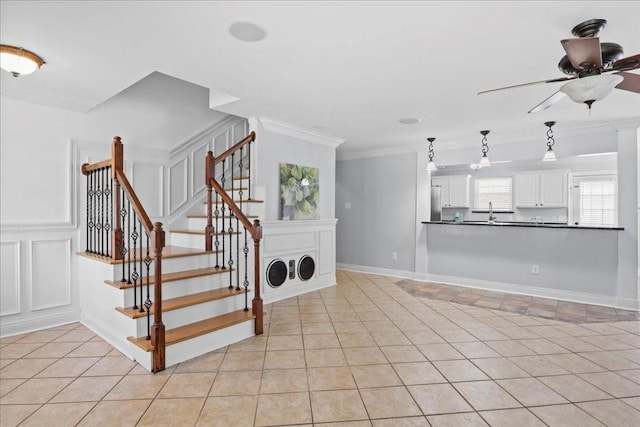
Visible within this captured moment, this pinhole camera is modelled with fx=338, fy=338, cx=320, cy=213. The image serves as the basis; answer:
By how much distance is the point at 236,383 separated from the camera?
242cm

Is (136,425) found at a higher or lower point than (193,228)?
lower

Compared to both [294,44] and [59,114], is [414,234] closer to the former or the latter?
[294,44]

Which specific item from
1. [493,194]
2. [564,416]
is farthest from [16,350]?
[493,194]

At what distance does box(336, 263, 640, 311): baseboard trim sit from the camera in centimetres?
446

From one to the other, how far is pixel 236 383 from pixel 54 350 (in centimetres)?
180

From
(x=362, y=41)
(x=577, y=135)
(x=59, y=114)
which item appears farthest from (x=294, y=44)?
(x=577, y=135)

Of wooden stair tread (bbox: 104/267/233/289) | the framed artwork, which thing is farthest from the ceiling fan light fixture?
the framed artwork

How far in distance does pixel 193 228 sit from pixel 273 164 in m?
1.37

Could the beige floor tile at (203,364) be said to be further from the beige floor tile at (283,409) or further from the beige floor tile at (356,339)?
the beige floor tile at (356,339)

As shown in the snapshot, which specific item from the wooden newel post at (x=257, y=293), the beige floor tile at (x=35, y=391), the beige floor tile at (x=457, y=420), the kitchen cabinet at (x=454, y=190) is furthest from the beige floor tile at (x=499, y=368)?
the kitchen cabinet at (x=454, y=190)

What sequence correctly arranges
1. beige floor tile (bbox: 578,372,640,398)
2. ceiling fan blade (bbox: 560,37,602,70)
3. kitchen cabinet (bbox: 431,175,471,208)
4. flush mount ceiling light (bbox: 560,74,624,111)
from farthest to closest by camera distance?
kitchen cabinet (bbox: 431,175,471,208)
beige floor tile (bbox: 578,372,640,398)
flush mount ceiling light (bbox: 560,74,624,111)
ceiling fan blade (bbox: 560,37,602,70)

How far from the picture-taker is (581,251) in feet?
15.4

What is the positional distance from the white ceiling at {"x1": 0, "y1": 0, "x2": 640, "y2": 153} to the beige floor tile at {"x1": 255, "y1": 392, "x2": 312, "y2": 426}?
2.40 meters

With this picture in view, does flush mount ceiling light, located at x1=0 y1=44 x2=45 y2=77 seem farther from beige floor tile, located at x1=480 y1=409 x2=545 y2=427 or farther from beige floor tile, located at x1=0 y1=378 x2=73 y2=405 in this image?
beige floor tile, located at x1=480 y1=409 x2=545 y2=427
